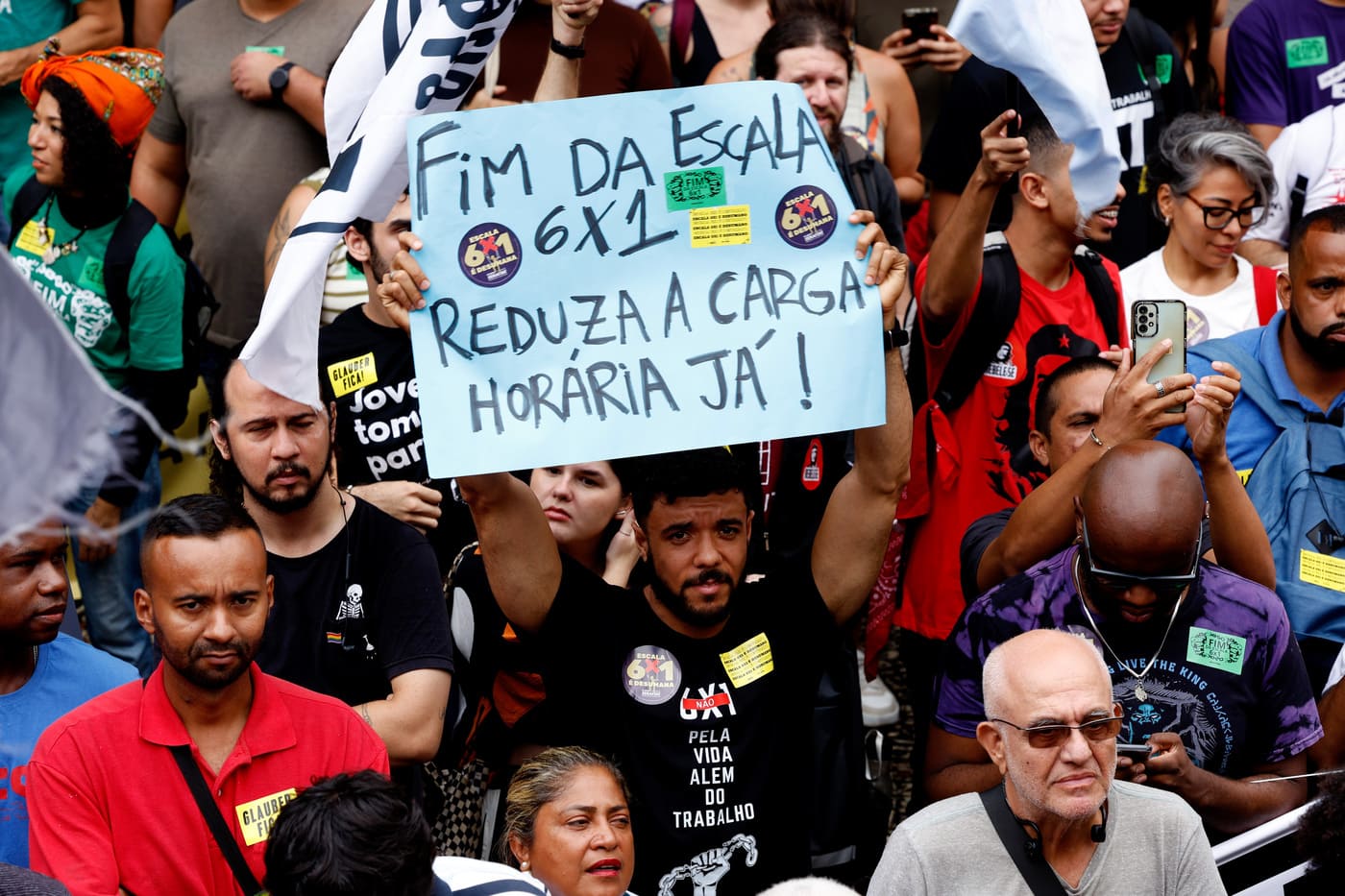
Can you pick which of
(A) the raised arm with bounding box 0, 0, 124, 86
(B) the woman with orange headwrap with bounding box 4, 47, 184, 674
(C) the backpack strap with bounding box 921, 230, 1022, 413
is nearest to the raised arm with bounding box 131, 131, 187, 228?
(A) the raised arm with bounding box 0, 0, 124, 86

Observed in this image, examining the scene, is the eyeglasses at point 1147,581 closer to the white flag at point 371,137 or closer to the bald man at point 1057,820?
the bald man at point 1057,820

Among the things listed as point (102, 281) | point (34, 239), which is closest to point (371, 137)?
point (102, 281)

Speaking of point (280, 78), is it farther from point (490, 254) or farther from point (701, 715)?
point (701, 715)

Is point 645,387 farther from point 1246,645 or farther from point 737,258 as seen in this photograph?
point 1246,645

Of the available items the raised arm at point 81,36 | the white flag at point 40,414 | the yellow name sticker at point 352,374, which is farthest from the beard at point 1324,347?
the raised arm at point 81,36

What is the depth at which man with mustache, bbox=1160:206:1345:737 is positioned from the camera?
445cm

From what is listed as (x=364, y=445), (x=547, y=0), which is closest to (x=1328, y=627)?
(x=364, y=445)

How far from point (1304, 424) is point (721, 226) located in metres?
1.98

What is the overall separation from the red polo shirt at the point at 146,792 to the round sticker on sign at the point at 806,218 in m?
1.60

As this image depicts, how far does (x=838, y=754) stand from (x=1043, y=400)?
50.7 inches

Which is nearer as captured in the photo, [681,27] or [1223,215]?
Answer: [1223,215]

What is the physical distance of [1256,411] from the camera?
15.5 feet

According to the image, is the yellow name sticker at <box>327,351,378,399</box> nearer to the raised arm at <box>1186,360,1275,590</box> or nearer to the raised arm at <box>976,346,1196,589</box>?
the raised arm at <box>976,346,1196,589</box>

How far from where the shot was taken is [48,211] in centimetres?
557
